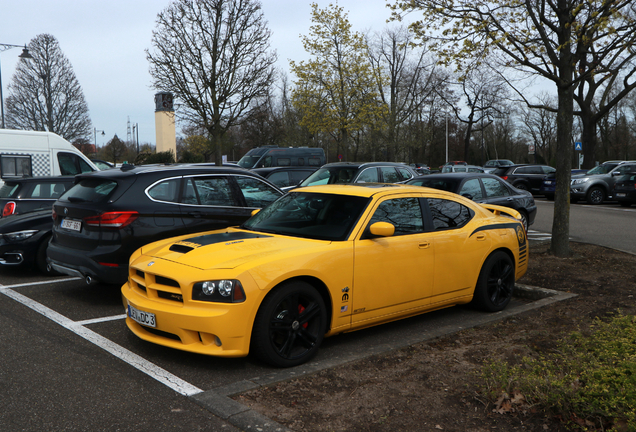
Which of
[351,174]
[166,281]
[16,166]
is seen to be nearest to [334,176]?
[351,174]

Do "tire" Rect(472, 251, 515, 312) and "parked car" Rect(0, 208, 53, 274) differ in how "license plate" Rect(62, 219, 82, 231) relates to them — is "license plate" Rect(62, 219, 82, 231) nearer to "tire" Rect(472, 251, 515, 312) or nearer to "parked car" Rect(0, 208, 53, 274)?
"parked car" Rect(0, 208, 53, 274)

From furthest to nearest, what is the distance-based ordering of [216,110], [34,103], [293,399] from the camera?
1. [34,103]
2. [216,110]
3. [293,399]

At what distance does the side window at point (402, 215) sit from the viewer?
207 inches

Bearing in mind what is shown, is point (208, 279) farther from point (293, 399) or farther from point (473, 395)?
point (473, 395)

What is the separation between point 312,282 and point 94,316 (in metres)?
2.76

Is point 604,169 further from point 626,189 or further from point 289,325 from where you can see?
point 289,325

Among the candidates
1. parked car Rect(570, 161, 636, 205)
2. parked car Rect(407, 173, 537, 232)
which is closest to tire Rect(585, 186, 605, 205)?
parked car Rect(570, 161, 636, 205)

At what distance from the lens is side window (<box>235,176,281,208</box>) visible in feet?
24.6

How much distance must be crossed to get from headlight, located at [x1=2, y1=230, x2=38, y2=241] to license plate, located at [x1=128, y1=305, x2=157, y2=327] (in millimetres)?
4177

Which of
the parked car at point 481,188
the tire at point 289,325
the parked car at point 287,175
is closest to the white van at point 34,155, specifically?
the parked car at point 287,175

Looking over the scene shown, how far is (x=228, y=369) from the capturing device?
4.40 metres

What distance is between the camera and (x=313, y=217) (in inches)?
207

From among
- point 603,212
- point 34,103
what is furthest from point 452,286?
point 34,103

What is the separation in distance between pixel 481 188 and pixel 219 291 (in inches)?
320
